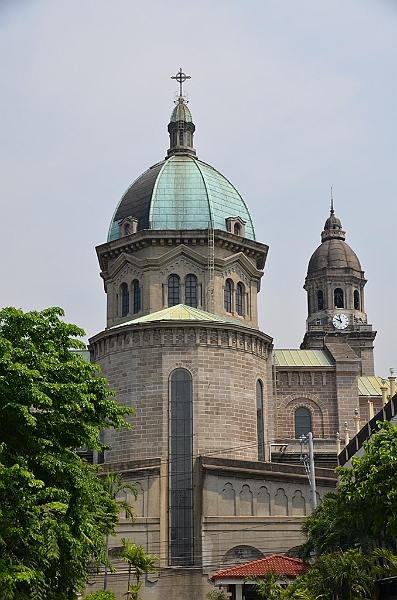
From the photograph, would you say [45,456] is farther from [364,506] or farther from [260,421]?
[260,421]

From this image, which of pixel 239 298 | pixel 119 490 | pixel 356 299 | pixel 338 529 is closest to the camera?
pixel 338 529

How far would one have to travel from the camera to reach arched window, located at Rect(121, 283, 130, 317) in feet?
199

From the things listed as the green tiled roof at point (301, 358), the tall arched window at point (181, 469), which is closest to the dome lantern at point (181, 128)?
the green tiled roof at point (301, 358)

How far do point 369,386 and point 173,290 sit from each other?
1706cm

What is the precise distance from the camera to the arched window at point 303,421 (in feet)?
204

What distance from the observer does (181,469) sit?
156ft

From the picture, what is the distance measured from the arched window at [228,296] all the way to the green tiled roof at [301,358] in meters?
5.81

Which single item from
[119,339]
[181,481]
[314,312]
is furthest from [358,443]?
[314,312]

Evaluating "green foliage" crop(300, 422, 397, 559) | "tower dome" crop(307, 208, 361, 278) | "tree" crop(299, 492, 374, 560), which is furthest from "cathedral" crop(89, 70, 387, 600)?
"tower dome" crop(307, 208, 361, 278)

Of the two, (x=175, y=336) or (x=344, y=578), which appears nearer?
(x=344, y=578)

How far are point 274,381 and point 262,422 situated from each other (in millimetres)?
9915

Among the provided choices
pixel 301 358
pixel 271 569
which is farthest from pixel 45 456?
pixel 301 358

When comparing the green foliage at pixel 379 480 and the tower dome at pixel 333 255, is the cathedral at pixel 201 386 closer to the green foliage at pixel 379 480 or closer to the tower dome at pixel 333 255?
the green foliage at pixel 379 480

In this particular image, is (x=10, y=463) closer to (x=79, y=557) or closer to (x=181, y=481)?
(x=79, y=557)
